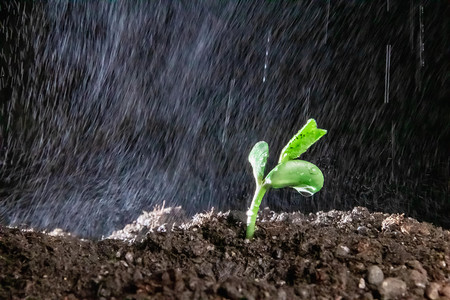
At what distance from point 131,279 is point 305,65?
134 cm

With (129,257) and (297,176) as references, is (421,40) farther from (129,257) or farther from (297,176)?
(129,257)

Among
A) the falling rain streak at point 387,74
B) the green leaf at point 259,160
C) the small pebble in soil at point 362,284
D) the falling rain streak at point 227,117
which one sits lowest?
the falling rain streak at point 227,117

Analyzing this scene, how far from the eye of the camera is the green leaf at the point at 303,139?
0.82 m

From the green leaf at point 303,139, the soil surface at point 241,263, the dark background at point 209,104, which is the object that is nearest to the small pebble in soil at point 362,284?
the soil surface at point 241,263

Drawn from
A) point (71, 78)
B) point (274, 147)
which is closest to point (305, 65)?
point (274, 147)

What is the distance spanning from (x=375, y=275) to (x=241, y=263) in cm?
25

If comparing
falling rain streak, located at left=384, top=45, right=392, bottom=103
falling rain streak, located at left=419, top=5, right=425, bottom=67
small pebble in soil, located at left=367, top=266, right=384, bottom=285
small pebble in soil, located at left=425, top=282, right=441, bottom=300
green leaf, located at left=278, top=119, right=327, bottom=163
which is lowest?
small pebble in soil, located at left=367, top=266, right=384, bottom=285

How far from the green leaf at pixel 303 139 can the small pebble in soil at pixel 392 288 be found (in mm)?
315

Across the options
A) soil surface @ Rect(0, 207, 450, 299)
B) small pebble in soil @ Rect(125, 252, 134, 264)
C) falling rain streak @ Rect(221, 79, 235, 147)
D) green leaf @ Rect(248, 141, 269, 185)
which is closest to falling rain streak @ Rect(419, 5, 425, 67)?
falling rain streak @ Rect(221, 79, 235, 147)

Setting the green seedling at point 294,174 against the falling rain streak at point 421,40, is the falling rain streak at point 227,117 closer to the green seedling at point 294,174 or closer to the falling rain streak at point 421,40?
the falling rain streak at point 421,40

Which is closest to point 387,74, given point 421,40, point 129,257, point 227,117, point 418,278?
point 421,40

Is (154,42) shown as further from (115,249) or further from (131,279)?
(131,279)

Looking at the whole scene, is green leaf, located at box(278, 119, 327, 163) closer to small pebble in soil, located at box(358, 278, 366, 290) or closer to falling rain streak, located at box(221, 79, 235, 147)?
small pebble in soil, located at box(358, 278, 366, 290)

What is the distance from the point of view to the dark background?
155cm
